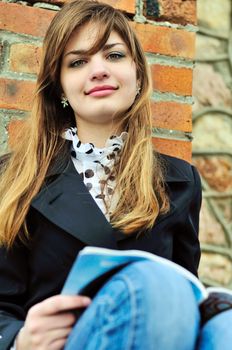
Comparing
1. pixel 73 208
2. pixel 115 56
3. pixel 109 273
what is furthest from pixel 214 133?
pixel 109 273

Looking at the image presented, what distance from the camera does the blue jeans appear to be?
3.15ft

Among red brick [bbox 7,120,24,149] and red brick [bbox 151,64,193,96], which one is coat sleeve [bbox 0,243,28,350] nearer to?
red brick [bbox 7,120,24,149]

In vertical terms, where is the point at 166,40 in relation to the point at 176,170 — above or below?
above

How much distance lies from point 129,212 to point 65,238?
15 centimetres

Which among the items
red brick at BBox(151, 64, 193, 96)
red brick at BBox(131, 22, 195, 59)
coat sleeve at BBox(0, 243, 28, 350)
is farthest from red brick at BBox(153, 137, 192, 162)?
coat sleeve at BBox(0, 243, 28, 350)

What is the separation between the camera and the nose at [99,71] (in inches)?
59.8

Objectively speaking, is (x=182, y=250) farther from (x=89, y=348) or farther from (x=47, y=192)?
(x=89, y=348)

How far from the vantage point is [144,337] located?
0.96 m

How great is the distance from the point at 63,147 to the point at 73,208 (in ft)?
→ 0.65

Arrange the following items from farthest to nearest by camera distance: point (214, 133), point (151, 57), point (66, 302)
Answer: point (214, 133) → point (151, 57) → point (66, 302)

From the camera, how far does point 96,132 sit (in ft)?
5.26

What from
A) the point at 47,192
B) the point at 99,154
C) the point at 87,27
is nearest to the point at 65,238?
the point at 47,192

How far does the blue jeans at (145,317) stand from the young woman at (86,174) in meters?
0.38

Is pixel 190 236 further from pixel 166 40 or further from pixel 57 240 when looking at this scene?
pixel 166 40
